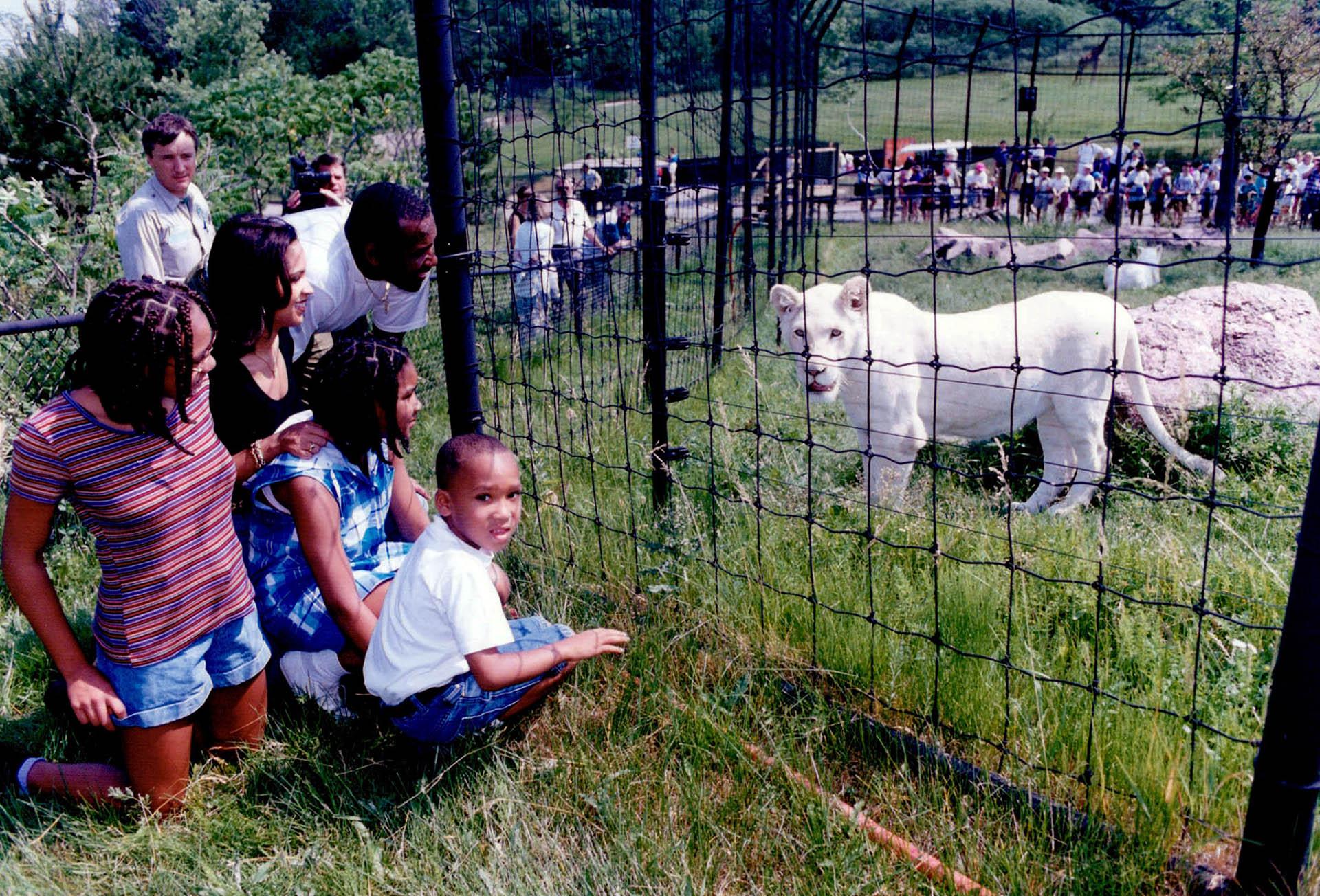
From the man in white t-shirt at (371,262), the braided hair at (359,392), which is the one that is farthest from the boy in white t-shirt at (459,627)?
the man in white t-shirt at (371,262)

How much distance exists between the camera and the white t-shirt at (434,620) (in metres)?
2.58

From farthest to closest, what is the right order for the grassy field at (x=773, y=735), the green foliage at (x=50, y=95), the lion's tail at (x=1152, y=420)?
the green foliage at (x=50, y=95) → the lion's tail at (x=1152, y=420) → the grassy field at (x=773, y=735)

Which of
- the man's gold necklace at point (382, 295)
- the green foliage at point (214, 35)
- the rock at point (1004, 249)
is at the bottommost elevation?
the rock at point (1004, 249)

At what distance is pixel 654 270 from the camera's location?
3.40m

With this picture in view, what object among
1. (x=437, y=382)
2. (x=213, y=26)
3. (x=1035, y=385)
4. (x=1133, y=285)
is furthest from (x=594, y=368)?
(x=213, y=26)

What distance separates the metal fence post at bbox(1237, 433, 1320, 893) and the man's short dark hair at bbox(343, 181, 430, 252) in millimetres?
2563

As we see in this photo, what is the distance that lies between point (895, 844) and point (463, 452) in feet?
4.89

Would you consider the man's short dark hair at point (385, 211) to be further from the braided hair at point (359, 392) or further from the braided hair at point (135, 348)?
the braided hair at point (135, 348)

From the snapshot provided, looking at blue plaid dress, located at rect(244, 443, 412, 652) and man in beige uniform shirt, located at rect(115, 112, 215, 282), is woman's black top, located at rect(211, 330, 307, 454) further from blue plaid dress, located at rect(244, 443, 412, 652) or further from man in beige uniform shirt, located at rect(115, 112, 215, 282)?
man in beige uniform shirt, located at rect(115, 112, 215, 282)

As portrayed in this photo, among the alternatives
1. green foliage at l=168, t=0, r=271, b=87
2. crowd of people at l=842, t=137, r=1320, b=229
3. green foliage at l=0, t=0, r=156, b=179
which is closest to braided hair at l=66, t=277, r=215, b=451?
crowd of people at l=842, t=137, r=1320, b=229

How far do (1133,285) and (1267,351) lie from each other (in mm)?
7406

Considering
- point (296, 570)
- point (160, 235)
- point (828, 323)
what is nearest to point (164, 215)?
point (160, 235)

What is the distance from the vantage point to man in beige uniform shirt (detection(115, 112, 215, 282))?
510 cm

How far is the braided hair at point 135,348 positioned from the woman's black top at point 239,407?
0.55m
